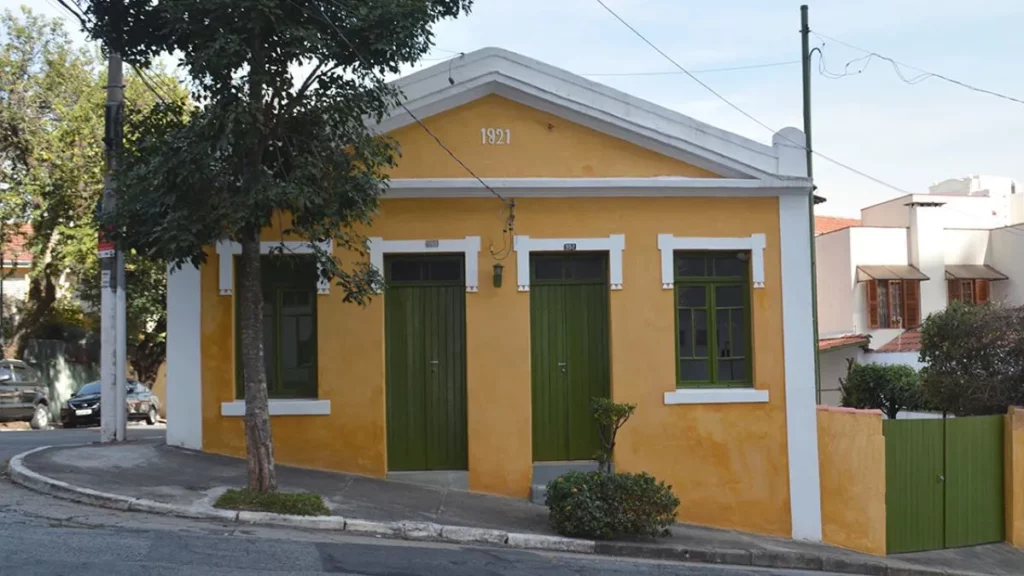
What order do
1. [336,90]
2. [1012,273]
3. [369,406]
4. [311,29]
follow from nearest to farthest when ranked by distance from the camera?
[311,29]
[336,90]
[369,406]
[1012,273]

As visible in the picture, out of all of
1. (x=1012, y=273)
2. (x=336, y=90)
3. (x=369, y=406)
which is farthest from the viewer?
(x=1012, y=273)

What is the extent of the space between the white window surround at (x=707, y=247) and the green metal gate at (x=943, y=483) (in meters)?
2.66

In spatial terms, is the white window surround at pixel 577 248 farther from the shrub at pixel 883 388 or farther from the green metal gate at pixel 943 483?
the shrub at pixel 883 388

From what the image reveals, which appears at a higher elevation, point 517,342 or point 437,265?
point 437,265

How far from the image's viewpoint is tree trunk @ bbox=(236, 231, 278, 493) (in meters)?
9.62

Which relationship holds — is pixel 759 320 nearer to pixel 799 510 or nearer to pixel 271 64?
pixel 799 510

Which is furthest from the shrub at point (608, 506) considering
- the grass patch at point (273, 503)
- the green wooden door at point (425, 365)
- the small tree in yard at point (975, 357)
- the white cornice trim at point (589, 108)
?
the small tree in yard at point (975, 357)

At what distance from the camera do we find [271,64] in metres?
9.61

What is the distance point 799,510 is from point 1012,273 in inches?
908

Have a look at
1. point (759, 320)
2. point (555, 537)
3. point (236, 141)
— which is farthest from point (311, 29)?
point (759, 320)

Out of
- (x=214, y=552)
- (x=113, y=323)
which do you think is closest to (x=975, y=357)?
(x=214, y=552)

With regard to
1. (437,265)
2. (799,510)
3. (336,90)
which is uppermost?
(336,90)

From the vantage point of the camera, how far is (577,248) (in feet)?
40.0

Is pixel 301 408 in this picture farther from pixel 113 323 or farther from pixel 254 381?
pixel 113 323
